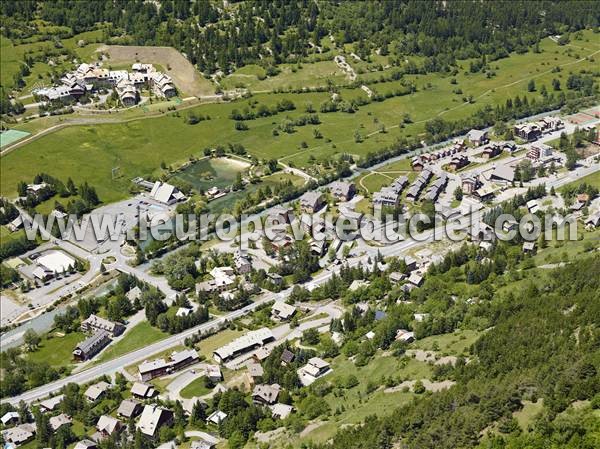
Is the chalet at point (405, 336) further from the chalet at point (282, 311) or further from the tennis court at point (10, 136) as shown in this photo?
the tennis court at point (10, 136)

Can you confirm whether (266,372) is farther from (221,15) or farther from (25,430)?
(221,15)

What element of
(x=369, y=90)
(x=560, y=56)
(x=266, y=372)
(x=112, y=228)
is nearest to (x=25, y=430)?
(x=266, y=372)

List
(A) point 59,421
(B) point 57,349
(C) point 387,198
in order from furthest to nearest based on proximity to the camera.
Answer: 1. (C) point 387,198
2. (B) point 57,349
3. (A) point 59,421

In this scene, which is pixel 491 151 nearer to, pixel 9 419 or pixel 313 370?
pixel 313 370

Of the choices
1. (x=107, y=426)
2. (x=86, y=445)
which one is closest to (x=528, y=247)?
(x=107, y=426)

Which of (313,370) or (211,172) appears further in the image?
(211,172)
